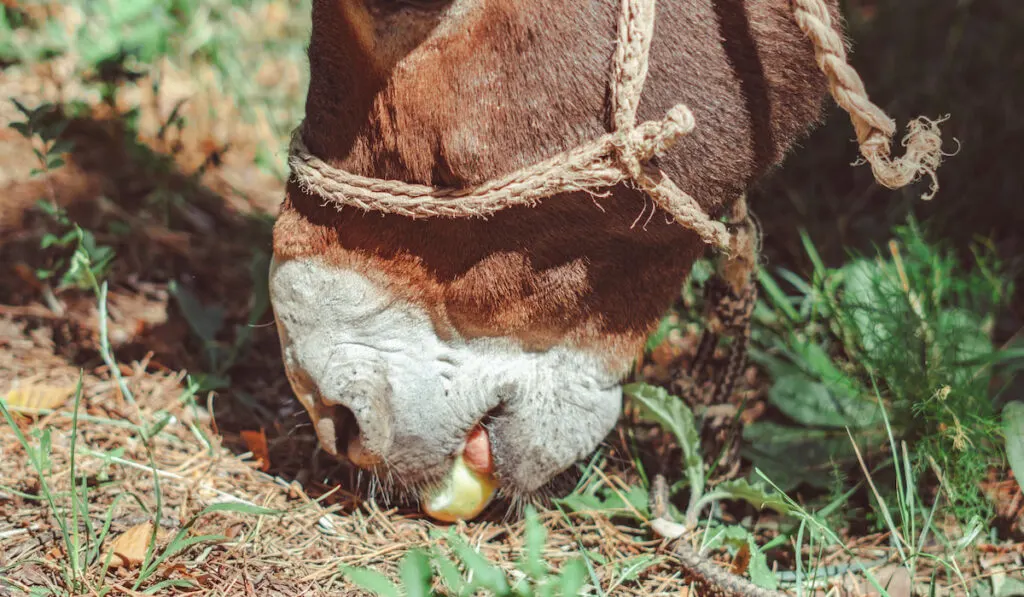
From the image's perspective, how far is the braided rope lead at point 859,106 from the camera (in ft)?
4.02

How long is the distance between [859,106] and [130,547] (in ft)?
4.11

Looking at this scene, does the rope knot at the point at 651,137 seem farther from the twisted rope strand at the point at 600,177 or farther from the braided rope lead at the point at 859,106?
the braided rope lead at the point at 859,106

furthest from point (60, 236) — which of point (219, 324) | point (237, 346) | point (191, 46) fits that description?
point (191, 46)

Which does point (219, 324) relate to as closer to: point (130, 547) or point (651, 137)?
point (130, 547)

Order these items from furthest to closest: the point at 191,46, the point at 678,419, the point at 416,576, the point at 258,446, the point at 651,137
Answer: the point at 191,46 < the point at 258,446 < the point at 678,419 < the point at 651,137 < the point at 416,576

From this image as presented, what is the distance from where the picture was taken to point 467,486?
1.49 meters

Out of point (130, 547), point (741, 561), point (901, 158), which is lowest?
point (741, 561)

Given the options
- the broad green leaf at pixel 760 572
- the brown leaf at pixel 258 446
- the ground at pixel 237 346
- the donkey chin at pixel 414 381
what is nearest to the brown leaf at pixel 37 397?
the ground at pixel 237 346

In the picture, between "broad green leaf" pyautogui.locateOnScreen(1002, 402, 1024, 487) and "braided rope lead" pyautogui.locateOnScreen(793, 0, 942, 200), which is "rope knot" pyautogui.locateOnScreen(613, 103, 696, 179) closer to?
"braided rope lead" pyautogui.locateOnScreen(793, 0, 942, 200)

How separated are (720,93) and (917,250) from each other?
0.99m

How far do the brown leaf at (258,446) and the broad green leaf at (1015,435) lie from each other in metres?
1.33

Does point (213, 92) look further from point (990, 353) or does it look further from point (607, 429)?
point (990, 353)

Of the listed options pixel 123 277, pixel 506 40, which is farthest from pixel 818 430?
pixel 123 277

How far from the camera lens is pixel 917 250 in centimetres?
203
